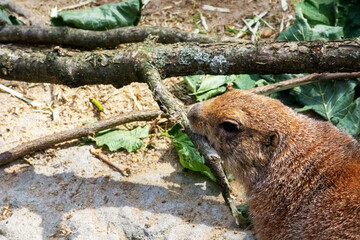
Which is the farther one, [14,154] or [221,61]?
[14,154]

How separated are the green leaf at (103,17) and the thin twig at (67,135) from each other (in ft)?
6.47

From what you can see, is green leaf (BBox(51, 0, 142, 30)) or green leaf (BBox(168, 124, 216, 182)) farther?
green leaf (BBox(51, 0, 142, 30))

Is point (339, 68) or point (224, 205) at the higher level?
point (339, 68)

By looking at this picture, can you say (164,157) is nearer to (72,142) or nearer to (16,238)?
(72,142)

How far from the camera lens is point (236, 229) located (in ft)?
14.5

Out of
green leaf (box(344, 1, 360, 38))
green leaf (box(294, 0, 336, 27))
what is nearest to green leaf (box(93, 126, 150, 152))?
green leaf (box(294, 0, 336, 27))

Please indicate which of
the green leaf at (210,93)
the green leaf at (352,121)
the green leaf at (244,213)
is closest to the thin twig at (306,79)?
the green leaf at (352,121)

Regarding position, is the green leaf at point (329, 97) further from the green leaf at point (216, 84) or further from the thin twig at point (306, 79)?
the green leaf at point (216, 84)

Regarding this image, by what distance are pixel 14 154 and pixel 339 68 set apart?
3.67m

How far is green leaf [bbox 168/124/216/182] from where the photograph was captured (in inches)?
190

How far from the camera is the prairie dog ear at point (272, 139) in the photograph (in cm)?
411

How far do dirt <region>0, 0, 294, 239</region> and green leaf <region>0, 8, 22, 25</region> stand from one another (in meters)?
0.35

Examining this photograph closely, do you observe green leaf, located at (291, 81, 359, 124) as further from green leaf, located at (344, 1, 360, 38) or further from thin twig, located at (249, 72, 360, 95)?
green leaf, located at (344, 1, 360, 38)

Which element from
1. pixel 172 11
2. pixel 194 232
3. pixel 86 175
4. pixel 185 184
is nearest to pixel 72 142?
pixel 86 175
